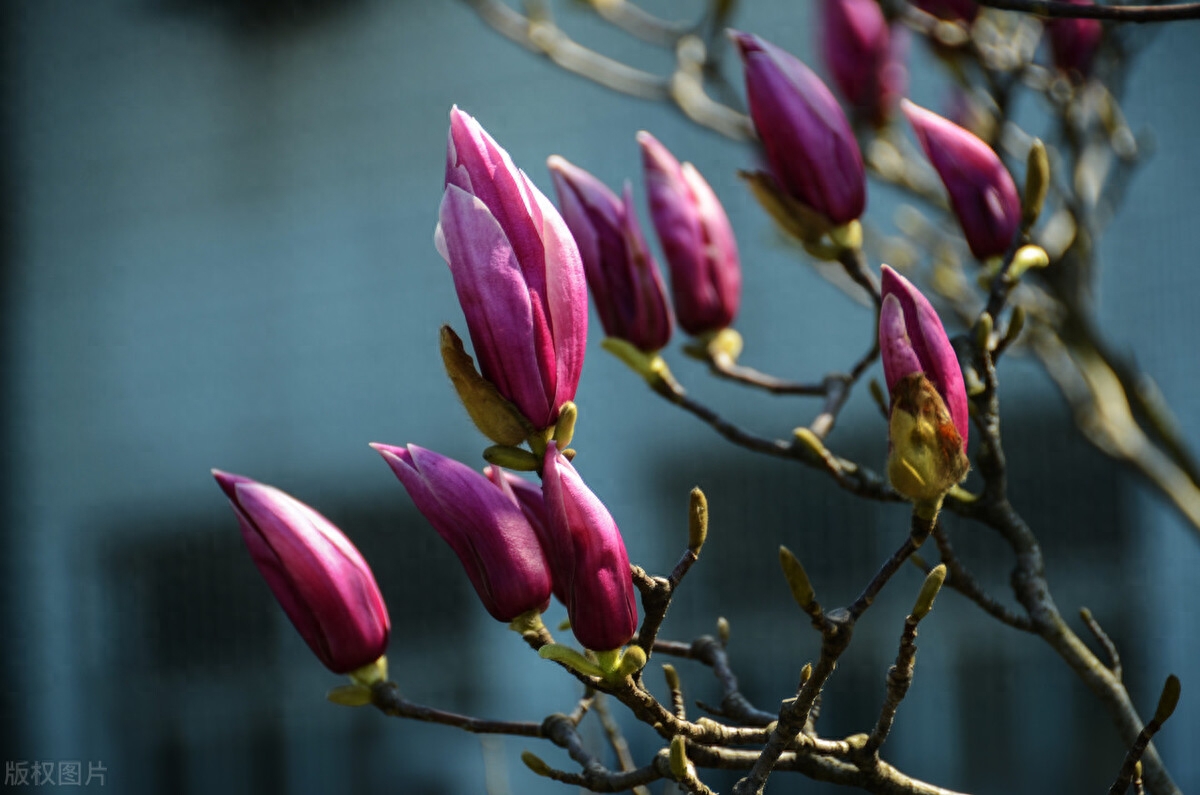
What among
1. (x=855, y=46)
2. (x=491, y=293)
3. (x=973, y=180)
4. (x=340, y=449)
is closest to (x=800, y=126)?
(x=973, y=180)

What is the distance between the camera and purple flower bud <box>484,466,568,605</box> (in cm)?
37

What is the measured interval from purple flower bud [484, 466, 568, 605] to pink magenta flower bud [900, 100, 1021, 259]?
8.5 inches

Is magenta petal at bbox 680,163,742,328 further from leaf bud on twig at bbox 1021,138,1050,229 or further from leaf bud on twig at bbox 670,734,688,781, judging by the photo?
leaf bud on twig at bbox 670,734,688,781

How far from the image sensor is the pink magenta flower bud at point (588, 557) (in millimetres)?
315

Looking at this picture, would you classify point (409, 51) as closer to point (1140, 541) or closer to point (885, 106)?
point (1140, 541)

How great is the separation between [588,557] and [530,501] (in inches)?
2.6

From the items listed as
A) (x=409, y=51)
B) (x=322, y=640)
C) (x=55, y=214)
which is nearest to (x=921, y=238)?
(x=322, y=640)

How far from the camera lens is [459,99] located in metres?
2.39

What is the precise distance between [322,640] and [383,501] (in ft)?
5.83

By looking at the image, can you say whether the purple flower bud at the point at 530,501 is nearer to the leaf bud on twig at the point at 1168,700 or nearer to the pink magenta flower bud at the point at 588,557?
the pink magenta flower bud at the point at 588,557

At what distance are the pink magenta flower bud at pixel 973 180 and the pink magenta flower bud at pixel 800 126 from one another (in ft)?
0.10

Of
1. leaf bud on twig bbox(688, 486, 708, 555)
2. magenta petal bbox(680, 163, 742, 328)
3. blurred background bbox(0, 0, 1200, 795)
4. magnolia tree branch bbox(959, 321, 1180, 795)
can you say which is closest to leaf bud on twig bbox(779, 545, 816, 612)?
leaf bud on twig bbox(688, 486, 708, 555)

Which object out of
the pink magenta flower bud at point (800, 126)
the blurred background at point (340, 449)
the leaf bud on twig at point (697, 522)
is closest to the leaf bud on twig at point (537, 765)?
the leaf bud on twig at point (697, 522)

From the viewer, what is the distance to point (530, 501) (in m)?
0.38
